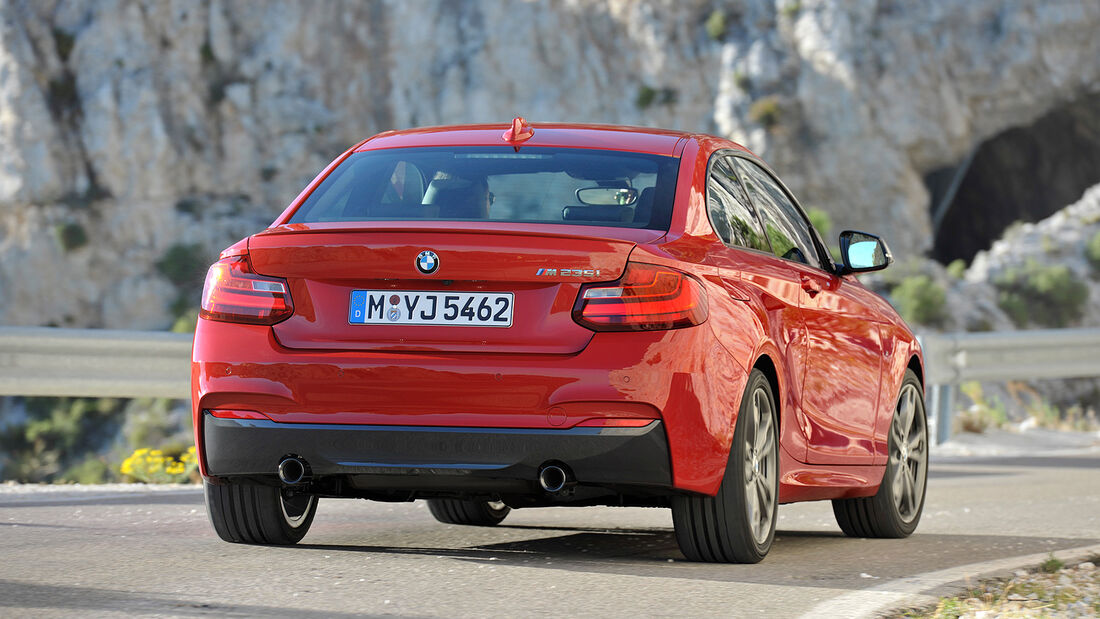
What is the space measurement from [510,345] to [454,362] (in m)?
0.19

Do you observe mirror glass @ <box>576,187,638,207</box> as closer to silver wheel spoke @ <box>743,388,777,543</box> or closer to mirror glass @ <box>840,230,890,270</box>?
silver wheel spoke @ <box>743,388,777,543</box>

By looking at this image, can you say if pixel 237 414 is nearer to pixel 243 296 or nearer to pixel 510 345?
pixel 243 296

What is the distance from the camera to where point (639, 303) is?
5398 mm

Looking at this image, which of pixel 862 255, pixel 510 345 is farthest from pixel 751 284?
pixel 862 255

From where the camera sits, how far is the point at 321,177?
643 cm

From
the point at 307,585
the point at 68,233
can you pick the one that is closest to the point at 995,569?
the point at 307,585

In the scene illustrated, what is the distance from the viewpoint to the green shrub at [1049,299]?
47.4m

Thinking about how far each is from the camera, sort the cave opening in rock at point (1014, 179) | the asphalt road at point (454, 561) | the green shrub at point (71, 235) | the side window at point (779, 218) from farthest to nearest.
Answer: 1. the green shrub at point (71, 235)
2. the cave opening in rock at point (1014, 179)
3. the side window at point (779, 218)
4. the asphalt road at point (454, 561)

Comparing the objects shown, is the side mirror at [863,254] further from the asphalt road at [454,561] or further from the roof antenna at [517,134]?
the roof antenna at [517,134]

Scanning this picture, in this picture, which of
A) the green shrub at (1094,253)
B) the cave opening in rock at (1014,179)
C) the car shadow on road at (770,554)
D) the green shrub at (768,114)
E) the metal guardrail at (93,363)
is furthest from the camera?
the green shrub at (768,114)

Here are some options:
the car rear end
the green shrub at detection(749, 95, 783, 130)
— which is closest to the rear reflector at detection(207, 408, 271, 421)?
the car rear end

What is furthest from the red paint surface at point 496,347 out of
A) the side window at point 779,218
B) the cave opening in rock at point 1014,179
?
the cave opening in rock at point 1014,179

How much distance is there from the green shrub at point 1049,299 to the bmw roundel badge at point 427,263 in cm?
4406

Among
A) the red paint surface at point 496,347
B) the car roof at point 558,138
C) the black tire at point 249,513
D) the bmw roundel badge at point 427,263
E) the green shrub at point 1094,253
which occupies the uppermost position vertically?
the car roof at point 558,138
